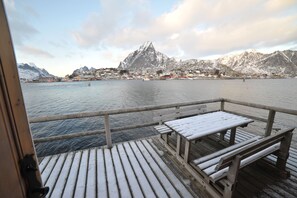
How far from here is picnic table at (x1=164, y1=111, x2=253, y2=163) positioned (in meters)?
2.49

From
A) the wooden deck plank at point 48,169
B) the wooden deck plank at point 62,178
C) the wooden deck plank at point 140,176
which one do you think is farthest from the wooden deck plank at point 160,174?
the wooden deck plank at point 48,169

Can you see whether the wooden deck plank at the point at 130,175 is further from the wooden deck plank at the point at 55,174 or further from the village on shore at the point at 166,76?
the village on shore at the point at 166,76

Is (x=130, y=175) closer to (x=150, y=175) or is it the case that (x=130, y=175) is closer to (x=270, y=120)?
(x=150, y=175)

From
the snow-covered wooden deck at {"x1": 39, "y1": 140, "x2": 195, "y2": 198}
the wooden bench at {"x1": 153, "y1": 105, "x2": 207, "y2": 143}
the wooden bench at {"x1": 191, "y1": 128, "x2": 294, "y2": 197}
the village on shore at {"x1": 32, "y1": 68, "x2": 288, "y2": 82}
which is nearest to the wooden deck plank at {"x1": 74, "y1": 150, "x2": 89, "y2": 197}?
the snow-covered wooden deck at {"x1": 39, "y1": 140, "x2": 195, "y2": 198}

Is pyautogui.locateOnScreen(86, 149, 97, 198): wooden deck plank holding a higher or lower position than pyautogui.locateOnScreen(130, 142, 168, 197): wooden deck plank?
lower

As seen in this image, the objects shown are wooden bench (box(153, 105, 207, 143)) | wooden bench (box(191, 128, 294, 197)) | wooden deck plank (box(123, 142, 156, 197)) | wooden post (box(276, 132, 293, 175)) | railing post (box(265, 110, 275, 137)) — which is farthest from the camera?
wooden bench (box(153, 105, 207, 143))

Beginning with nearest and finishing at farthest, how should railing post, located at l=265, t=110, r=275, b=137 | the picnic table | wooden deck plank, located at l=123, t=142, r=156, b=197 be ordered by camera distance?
1. wooden deck plank, located at l=123, t=142, r=156, b=197
2. the picnic table
3. railing post, located at l=265, t=110, r=275, b=137

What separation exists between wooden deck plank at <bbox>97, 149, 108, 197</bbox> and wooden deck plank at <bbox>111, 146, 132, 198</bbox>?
0.23 meters

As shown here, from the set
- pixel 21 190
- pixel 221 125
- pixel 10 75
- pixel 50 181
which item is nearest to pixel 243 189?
pixel 221 125

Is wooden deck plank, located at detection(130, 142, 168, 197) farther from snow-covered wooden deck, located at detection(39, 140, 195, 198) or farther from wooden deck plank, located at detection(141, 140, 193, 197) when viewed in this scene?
wooden deck plank, located at detection(141, 140, 193, 197)

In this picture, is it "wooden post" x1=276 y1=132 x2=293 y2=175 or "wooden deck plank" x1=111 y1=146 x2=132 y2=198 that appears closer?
"wooden deck plank" x1=111 y1=146 x2=132 y2=198

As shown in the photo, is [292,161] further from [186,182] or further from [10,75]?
[10,75]

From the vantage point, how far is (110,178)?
8.25 ft

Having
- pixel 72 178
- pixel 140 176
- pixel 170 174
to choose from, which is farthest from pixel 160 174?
pixel 72 178
